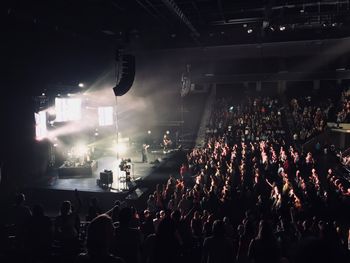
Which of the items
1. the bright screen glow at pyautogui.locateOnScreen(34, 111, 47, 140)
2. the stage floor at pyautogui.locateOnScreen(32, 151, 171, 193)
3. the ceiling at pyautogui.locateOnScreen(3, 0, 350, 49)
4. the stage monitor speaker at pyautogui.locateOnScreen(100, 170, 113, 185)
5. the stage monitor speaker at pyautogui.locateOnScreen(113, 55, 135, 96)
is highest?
the ceiling at pyautogui.locateOnScreen(3, 0, 350, 49)

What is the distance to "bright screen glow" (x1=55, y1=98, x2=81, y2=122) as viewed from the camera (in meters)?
14.8

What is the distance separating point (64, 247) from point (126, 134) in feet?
71.4

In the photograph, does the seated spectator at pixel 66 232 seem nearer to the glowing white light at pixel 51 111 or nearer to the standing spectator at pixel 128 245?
the standing spectator at pixel 128 245

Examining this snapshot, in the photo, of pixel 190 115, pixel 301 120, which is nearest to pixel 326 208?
pixel 301 120

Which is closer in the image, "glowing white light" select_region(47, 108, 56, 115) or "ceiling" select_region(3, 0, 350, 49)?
"ceiling" select_region(3, 0, 350, 49)

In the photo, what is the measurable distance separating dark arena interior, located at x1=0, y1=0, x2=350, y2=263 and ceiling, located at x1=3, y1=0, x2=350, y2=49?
0.15 feet

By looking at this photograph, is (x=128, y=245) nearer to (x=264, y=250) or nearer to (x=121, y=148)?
(x=264, y=250)

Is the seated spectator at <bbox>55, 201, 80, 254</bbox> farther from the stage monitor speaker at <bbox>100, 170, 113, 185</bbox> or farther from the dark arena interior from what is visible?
the stage monitor speaker at <bbox>100, 170, 113, 185</bbox>

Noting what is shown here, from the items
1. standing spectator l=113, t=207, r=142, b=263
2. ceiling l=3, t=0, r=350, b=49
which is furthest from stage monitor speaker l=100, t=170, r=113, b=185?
standing spectator l=113, t=207, r=142, b=263

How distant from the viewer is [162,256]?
10.7ft

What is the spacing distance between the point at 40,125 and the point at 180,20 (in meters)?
7.96

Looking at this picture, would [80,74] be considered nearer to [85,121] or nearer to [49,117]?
[49,117]

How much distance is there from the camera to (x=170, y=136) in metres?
25.2

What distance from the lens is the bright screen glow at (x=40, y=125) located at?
13281 millimetres
